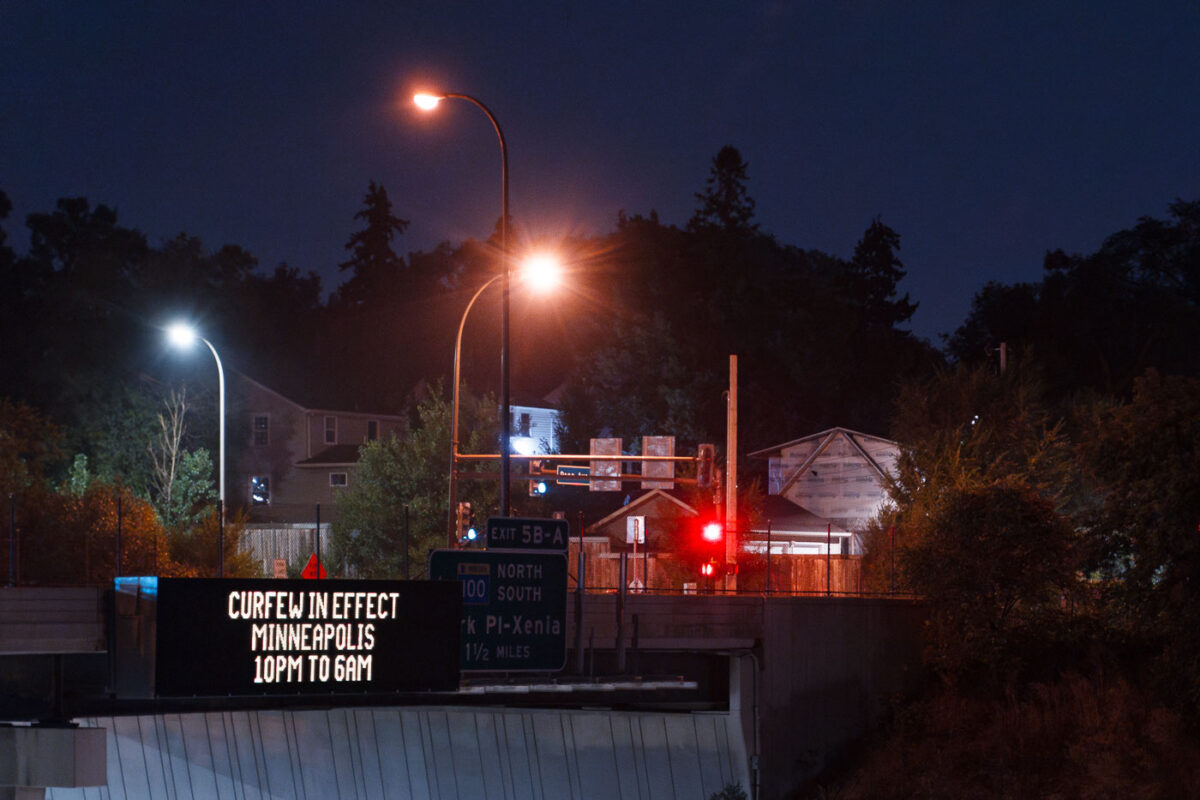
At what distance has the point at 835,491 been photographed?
61125 millimetres

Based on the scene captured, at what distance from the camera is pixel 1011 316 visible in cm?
8712

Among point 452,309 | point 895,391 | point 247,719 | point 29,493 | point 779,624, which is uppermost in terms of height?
point 452,309

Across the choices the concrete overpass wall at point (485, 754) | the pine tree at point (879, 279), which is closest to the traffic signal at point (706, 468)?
the concrete overpass wall at point (485, 754)

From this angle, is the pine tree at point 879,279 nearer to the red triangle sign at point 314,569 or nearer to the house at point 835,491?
the house at point 835,491

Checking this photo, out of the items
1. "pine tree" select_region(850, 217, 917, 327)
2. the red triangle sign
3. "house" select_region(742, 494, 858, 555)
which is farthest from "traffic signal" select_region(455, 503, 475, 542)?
"pine tree" select_region(850, 217, 917, 327)

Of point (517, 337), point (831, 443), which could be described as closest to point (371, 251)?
point (517, 337)

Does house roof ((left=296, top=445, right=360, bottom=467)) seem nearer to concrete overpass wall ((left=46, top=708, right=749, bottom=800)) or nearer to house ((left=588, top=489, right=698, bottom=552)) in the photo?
house ((left=588, top=489, right=698, bottom=552))

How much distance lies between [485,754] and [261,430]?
45434 millimetres

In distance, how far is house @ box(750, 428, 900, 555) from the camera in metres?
57.9

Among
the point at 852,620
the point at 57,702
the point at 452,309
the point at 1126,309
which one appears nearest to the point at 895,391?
the point at 1126,309

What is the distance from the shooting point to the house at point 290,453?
6862cm

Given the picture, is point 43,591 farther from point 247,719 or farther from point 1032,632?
point 1032,632

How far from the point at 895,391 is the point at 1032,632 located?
52.6 metres

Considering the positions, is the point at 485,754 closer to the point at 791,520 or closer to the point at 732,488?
the point at 732,488
